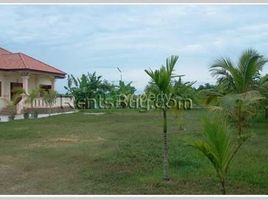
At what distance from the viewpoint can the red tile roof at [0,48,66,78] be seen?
15.8 meters

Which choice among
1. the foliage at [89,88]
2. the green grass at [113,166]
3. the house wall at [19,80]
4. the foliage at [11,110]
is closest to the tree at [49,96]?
the house wall at [19,80]

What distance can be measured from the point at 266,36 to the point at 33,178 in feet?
16.6

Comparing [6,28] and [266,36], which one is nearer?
[266,36]

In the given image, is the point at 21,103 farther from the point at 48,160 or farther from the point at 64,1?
the point at 64,1

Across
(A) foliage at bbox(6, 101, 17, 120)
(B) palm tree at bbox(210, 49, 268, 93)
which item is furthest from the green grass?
→ (A) foliage at bbox(6, 101, 17, 120)

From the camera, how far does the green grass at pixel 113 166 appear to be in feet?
18.3

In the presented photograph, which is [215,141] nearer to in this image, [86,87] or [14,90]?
[14,90]

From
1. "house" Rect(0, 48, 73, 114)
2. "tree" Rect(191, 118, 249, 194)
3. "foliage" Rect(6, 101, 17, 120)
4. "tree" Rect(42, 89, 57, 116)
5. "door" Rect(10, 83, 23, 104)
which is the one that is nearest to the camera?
"tree" Rect(191, 118, 249, 194)

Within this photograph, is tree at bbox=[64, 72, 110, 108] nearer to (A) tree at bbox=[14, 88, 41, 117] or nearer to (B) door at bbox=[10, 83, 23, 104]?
(A) tree at bbox=[14, 88, 41, 117]

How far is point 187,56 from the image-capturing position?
8.86 m

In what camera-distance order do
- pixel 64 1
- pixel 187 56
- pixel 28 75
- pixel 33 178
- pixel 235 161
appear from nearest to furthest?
1. pixel 64 1
2. pixel 33 178
3. pixel 235 161
4. pixel 187 56
5. pixel 28 75

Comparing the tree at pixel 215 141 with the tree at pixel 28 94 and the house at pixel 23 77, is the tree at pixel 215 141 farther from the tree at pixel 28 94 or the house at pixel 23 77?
the tree at pixel 28 94

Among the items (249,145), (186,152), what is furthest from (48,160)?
(249,145)

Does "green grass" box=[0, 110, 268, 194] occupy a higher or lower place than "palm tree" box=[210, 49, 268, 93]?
lower
